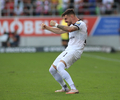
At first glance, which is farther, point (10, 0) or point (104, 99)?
point (10, 0)

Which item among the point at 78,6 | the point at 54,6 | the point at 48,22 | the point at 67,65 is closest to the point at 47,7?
the point at 54,6

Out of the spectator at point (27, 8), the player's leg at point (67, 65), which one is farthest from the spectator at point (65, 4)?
the player's leg at point (67, 65)

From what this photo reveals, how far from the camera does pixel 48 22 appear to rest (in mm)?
22016

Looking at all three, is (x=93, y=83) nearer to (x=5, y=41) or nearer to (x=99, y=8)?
(x=5, y=41)

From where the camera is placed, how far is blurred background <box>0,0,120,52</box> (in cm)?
2159

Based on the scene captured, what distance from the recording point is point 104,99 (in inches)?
240

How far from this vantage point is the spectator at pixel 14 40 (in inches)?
839

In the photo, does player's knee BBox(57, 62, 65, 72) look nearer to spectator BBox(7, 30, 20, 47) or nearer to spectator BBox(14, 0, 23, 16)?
spectator BBox(7, 30, 20, 47)

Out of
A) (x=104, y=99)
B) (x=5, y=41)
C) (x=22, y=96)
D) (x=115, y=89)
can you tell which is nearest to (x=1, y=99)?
(x=22, y=96)

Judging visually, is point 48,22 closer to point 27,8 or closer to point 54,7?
point 54,7

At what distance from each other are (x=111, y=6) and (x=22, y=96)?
1893 centimetres

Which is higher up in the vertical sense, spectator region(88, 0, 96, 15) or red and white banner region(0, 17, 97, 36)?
spectator region(88, 0, 96, 15)

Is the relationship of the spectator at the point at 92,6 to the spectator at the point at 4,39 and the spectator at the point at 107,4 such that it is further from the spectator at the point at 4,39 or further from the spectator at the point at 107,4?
the spectator at the point at 4,39

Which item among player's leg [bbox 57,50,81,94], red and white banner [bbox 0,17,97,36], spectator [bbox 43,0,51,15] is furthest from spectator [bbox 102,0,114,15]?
player's leg [bbox 57,50,81,94]
